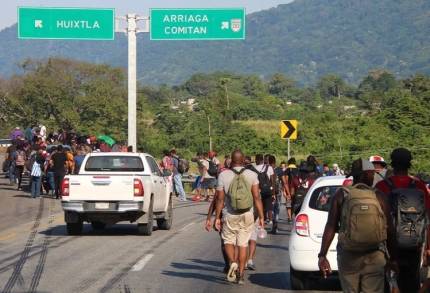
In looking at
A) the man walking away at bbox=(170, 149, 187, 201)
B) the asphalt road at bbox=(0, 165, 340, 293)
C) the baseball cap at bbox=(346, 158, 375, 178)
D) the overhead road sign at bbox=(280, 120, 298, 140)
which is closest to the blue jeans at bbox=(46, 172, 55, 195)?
the man walking away at bbox=(170, 149, 187, 201)

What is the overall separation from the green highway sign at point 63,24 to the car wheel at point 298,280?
25.0m

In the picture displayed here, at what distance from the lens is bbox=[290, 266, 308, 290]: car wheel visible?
12.9 metres

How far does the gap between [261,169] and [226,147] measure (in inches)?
2330

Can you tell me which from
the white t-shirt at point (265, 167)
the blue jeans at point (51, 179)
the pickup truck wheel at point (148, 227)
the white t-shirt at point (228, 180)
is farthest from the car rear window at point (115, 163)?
the blue jeans at point (51, 179)

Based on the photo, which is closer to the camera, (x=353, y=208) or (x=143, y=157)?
(x=353, y=208)

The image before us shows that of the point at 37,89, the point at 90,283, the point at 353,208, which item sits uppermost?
the point at 37,89

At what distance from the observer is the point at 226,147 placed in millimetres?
80000

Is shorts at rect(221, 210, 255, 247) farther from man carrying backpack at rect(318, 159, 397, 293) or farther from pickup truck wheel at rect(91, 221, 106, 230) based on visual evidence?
pickup truck wheel at rect(91, 221, 106, 230)

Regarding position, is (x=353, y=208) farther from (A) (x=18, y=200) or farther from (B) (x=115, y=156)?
A: (A) (x=18, y=200)

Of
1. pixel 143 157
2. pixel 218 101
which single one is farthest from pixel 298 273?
pixel 218 101

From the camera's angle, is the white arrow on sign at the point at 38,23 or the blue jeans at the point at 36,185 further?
the white arrow on sign at the point at 38,23

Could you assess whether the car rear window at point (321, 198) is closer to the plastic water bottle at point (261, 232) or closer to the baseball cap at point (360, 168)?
the plastic water bottle at point (261, 232)

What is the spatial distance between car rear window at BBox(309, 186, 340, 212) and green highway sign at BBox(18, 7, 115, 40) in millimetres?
24479

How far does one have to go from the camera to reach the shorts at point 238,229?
44.7ft
